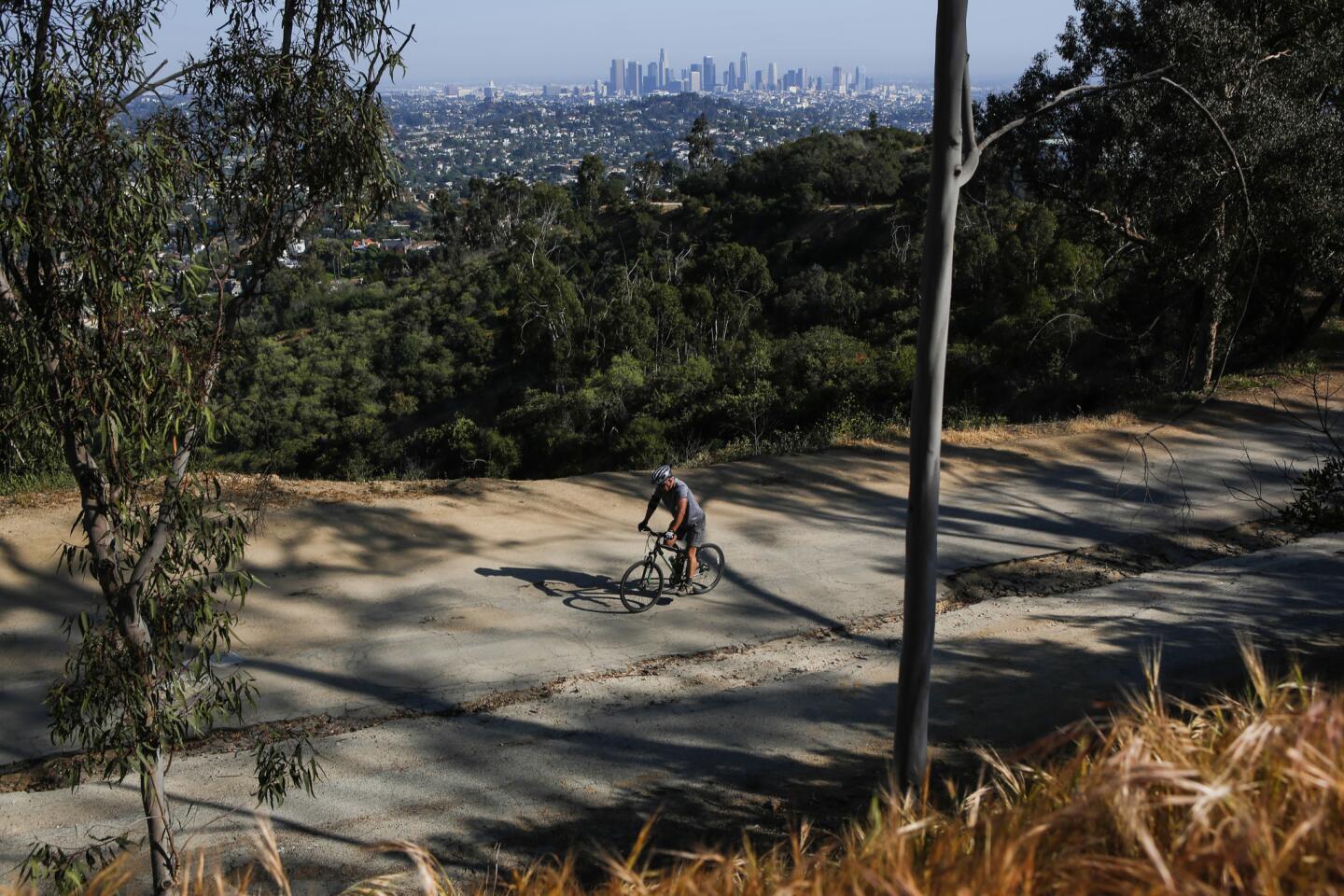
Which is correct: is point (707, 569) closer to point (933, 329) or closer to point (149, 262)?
point (933, 329)

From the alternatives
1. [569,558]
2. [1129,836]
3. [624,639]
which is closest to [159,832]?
[1129,836]

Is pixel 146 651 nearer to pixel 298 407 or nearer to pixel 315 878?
pixel 315 878

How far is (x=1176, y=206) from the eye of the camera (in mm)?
16734

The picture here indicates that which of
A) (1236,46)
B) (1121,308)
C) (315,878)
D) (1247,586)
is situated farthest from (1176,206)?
(315,878)

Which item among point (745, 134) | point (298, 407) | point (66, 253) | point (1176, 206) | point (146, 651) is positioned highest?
point (745, 134)

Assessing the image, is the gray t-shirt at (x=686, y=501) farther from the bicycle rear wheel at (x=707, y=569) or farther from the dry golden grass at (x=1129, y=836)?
the dry golden grass at (x=1129, y=836)

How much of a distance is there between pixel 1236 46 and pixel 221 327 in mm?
16343

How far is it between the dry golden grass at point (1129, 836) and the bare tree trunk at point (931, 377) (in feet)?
7.70

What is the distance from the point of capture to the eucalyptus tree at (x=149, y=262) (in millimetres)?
4531

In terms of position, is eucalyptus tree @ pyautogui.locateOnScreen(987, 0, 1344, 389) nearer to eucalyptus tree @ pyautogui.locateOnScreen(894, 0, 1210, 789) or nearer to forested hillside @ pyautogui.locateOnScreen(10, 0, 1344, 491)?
forested hillside @ pyautogui.locateOnScreen(10, 0, 1344, 491)

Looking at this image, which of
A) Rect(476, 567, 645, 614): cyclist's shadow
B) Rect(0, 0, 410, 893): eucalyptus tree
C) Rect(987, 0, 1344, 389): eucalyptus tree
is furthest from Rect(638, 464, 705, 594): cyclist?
Rect(987, 0, 1344, 389): eucalyptus tree

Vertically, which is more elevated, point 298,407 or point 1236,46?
point 1236,46

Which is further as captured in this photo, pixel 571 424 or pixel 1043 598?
pixel 571 424

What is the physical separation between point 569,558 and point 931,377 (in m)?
7.15
